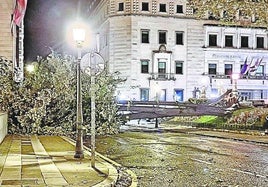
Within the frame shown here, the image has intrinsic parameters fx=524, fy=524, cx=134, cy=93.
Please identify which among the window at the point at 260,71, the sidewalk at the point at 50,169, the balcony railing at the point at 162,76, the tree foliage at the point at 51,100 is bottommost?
the sidewalk at the point at 50,169

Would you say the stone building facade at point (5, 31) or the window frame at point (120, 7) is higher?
the window frame at point (120, 7)

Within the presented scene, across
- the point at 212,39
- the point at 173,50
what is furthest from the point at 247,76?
the point at 173,50

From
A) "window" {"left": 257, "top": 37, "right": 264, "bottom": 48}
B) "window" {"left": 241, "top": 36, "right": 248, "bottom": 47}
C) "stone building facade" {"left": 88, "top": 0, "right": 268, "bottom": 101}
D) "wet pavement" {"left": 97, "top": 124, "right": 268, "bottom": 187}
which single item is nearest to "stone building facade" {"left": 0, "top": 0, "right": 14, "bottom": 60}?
"wet pavement" {"left": 97, "top": 124, "right": 268, "bottom": 187}

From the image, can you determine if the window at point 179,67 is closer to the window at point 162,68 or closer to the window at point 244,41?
the window at point 162,68

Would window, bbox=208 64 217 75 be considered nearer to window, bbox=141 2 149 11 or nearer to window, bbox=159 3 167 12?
window, bbox=159 3 167 12

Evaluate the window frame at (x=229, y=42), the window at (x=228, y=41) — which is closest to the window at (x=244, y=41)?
the window frame at (x=229, y=42)

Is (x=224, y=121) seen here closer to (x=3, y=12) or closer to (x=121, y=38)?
(x=3, y=12)

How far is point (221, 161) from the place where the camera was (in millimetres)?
16672

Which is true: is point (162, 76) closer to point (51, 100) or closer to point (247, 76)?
point (247, 76)

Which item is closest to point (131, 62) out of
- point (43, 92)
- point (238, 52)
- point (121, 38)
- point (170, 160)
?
point (121, 38)

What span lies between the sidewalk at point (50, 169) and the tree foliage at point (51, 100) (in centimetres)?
938

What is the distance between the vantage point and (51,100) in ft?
95.2

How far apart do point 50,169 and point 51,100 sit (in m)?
→ 16.0

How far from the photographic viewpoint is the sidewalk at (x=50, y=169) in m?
11.3
